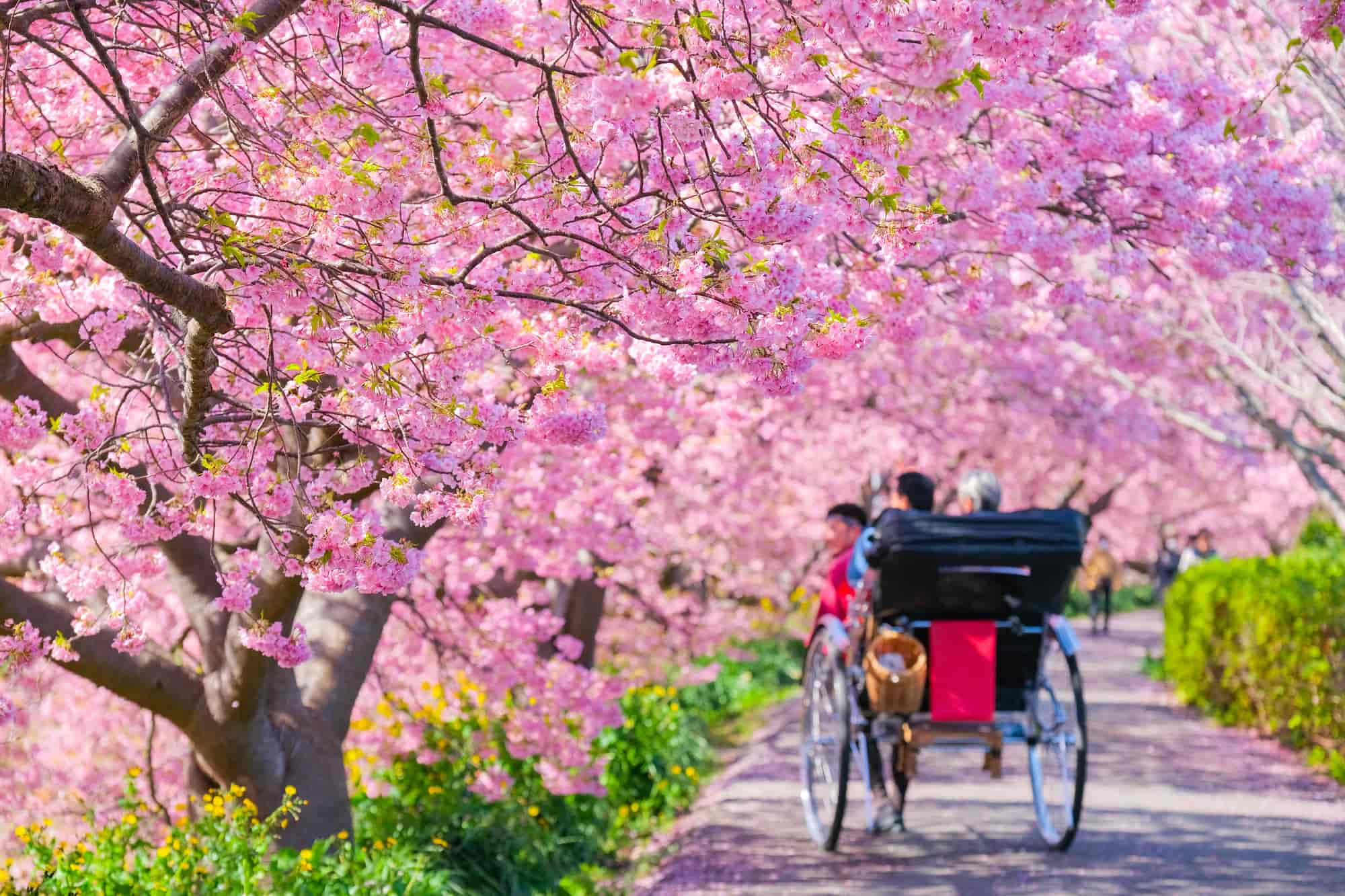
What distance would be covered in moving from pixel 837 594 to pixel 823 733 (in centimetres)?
77

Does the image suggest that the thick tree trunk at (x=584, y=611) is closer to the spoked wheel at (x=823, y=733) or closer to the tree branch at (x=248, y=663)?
the spoked wheel at (x=823, y=733)

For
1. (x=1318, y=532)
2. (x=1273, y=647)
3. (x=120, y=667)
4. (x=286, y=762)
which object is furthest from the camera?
(x=1318, y=532)

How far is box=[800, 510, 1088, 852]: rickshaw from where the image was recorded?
755cm

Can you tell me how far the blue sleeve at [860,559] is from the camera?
8.02 meters

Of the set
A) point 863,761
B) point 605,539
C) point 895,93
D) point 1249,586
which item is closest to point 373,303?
point 895,93

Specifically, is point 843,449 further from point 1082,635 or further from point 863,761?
point 1082,635

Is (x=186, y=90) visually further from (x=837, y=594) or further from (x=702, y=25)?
(x=837, y=594)

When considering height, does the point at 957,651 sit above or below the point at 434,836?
above

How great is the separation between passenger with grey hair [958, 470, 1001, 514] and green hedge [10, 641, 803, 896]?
2.72 m

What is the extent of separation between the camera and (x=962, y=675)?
25.6ft

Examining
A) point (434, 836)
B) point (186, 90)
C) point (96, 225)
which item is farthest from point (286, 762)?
point (96, 225)

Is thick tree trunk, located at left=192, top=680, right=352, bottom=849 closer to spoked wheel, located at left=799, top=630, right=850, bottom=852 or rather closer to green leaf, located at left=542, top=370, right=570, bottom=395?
spoked wheel, located at left=799, top=630, right=850, bottom=852

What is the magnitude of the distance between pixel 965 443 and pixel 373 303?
1520 cm

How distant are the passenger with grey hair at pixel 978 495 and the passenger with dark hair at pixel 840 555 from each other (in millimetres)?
601
